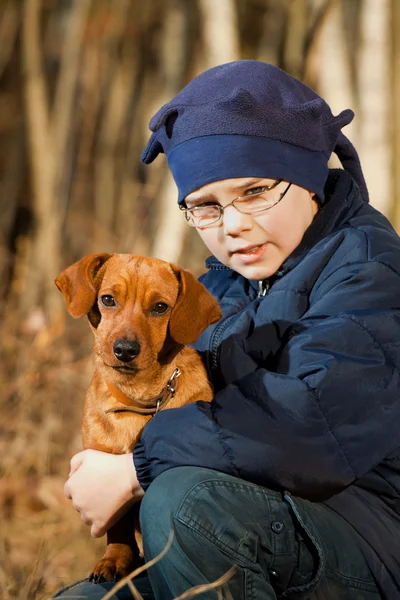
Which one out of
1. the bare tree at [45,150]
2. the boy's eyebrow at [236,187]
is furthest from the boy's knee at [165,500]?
the bare tree at [45,150]

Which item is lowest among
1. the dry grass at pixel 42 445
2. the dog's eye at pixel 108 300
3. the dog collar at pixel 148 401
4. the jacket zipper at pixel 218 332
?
the dry grass at pixel 42 445

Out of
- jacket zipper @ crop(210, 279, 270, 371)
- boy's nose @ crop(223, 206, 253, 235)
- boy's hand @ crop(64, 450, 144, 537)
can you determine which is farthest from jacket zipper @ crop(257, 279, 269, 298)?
boy's hand @ crop(64, 450, 144, 537)

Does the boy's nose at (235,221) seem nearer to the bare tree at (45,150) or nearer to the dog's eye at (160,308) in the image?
the dog's eye at (160,308)

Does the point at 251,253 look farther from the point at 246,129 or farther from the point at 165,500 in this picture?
the point at 165,500

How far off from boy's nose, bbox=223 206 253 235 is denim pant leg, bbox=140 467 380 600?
87 centimetres

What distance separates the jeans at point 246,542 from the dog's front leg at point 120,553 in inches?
15.1

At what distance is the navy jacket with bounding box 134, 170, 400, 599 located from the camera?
2.16 metres

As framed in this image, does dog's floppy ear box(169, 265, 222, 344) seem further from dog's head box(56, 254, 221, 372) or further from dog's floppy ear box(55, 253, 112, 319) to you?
dog's floppy ear box(55, 253, 112, 319)

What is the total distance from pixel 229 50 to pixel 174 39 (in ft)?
10.1

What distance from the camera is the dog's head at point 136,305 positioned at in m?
2.46

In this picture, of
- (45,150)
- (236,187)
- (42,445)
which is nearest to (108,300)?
(236,187)

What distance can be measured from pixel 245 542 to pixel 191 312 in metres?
0.78

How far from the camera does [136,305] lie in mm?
2566

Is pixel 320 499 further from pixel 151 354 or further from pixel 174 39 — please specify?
pixel 174 39
